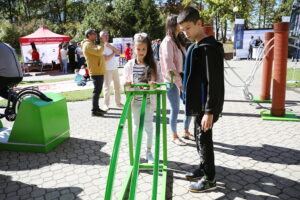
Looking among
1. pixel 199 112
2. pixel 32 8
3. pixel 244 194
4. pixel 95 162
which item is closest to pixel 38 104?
pixel 95 162

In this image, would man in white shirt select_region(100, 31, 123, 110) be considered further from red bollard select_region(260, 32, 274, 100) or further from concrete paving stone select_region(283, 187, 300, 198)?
concrete paving stone select_region(283, 187, 300, 198)

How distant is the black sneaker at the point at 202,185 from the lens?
3.05 meters

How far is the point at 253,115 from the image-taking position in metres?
6.10

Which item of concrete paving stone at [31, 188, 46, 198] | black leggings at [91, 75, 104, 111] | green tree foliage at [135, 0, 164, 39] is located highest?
green tree foliage at [135, 0, 164, 39]

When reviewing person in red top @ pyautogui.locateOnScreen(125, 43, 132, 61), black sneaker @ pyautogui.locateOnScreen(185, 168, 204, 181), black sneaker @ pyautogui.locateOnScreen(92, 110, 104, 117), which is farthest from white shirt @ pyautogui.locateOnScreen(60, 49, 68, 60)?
black sneaker @ pyautogui.locateOnScreen(185, 168, 204, 181)

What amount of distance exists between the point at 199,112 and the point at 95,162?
1931 millimetres

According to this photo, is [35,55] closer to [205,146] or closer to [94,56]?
[94,56]

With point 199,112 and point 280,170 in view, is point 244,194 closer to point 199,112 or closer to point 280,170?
point 280,170

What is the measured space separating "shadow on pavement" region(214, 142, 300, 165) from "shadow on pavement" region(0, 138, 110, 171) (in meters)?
1.92

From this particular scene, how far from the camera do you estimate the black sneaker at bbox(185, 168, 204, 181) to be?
333cm

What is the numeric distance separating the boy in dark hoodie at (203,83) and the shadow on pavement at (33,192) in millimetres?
1422

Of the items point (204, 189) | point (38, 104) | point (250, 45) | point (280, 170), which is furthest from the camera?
point (250, 45)

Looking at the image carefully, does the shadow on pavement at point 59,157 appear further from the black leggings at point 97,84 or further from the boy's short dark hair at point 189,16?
the boy's short dark hair at point 189,16

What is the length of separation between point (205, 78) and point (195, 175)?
1306 mm
